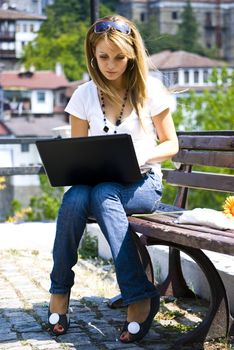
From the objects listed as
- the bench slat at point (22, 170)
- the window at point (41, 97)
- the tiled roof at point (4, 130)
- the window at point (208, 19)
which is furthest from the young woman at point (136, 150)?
the window at point (208, 19)

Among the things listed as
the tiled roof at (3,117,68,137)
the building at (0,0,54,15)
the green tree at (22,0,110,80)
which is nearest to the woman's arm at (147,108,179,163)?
the tiled roof at (3,117,68,137)

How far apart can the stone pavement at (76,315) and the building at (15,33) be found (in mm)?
101996

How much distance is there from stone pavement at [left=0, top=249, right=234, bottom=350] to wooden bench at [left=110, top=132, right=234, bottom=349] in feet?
0.32

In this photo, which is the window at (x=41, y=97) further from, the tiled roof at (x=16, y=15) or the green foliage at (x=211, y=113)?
the green foliage at (x=211, y=113)

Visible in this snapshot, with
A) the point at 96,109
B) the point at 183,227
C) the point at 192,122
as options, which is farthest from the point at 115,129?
the point at 192,122

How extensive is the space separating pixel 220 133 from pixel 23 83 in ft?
323

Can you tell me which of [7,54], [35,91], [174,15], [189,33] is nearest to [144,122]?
[35,91]

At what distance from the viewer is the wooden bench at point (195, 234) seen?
10.8ft

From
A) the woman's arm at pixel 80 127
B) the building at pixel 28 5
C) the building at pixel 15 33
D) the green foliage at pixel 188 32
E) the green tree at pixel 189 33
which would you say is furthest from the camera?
the green foliage at pixel 188 32

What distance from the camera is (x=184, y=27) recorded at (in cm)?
12181

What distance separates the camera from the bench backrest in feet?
13.7

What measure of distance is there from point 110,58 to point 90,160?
48cm

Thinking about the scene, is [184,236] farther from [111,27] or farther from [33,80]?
[33,80]

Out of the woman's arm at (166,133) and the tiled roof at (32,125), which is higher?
the woman's arm at (166,133)
